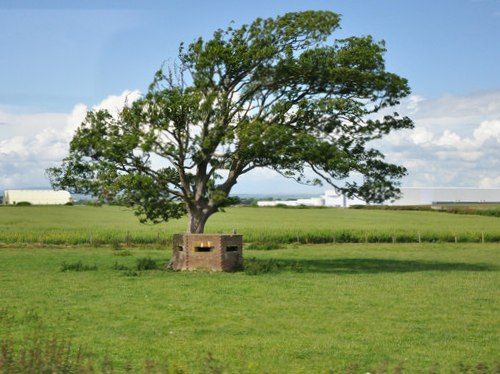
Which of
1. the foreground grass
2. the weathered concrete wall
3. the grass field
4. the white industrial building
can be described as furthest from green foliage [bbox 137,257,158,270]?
the white industrial building

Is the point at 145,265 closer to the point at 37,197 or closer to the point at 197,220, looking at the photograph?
the point at 197,220

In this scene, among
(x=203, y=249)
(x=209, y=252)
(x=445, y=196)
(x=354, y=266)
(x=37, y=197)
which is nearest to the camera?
(x=209, y=252)

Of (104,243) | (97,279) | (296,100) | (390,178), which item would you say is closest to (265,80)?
(296,100)

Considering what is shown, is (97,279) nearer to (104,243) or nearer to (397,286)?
(397,286)

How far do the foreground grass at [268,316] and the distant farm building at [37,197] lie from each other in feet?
396

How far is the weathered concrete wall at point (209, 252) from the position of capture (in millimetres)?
33156

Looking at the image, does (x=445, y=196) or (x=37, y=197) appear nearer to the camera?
(x=37, y=197)

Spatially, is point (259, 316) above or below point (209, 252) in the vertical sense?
below

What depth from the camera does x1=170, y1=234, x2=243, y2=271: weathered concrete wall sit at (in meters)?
33.2

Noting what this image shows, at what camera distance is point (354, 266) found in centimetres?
3897

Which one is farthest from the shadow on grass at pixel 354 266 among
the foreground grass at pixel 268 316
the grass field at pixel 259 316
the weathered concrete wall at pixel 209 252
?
the weathered concrete wall at pixel 209 252

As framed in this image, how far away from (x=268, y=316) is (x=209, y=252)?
13.9 m

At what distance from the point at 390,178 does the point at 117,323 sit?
20996 millimetres

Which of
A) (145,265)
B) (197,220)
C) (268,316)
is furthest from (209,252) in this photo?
(268,316)
